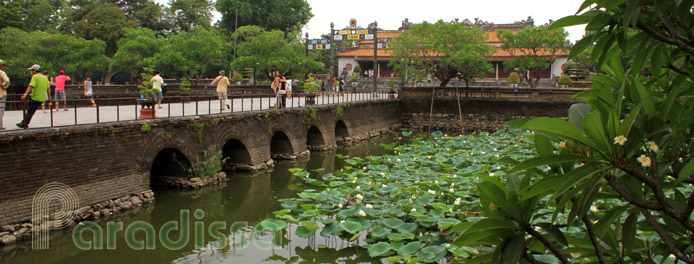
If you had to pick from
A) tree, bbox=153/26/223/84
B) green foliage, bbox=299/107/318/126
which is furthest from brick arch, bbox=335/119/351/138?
tree, bbox=153/26/223/84

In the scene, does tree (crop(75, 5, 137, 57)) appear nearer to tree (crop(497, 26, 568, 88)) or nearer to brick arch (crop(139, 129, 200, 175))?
tree (crop(497, 26, 568, 88))

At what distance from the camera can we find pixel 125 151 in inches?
461

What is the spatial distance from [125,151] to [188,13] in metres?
35.8

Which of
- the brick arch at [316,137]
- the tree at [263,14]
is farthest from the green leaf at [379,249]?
the tree at [263,14]

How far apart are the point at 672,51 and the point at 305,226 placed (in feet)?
21.1

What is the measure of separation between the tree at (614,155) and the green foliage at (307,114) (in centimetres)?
1714

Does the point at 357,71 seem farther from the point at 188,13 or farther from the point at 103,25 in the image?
the point at 103,25

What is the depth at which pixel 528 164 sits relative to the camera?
1916 millimetres

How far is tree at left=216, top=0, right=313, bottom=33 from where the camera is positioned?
4469 centimetres

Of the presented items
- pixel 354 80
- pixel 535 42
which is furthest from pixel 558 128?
pixel 354 80

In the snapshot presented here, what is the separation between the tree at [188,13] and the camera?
45.0 meters

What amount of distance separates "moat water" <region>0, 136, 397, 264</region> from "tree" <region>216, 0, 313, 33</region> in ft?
105

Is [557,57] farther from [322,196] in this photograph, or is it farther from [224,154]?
[322,196]

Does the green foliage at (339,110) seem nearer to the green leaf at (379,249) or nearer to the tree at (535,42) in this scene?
the tree at (535,42)
